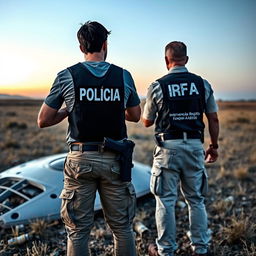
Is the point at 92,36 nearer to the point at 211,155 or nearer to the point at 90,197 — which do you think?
the point at 90,197

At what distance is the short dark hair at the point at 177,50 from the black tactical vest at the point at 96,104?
82cm

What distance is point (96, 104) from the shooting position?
85.0 inches

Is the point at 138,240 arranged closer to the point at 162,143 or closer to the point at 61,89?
the point at 162,143

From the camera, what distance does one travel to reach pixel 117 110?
2240mm

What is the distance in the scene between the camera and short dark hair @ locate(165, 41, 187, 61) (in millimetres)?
2828

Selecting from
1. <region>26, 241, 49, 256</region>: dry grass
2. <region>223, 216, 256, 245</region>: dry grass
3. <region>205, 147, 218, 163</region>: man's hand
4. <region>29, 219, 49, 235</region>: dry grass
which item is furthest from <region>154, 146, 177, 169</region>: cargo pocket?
<region>29, 219, 49, 235</region>: dry grass

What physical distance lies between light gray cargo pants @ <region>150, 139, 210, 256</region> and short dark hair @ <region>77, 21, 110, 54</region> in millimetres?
1175

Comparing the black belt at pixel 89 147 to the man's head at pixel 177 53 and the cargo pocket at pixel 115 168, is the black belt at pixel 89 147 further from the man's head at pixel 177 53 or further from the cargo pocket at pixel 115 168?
the man's head at pixel 177 53

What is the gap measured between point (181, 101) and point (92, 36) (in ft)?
3.53

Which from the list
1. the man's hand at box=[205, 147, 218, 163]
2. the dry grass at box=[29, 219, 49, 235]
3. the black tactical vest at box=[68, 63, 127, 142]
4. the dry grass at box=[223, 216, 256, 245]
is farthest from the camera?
the dry grass at box=[29, 219, 49, 235]

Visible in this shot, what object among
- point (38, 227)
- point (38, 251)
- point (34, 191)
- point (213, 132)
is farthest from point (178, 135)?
point (34, 191)

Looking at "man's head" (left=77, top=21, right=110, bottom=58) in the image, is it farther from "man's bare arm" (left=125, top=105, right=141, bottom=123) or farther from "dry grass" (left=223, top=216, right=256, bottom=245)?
"dry grass" (left=223, top=216, right=256, bottom=245)

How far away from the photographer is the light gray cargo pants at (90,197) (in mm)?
2203

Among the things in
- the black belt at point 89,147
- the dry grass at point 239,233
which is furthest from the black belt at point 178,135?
the dry grass at point 239,233
